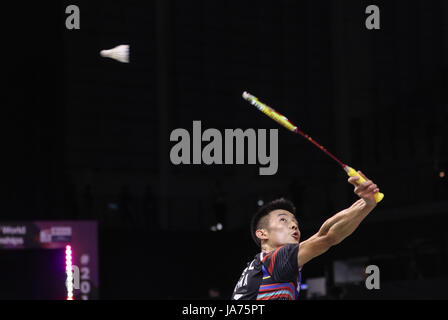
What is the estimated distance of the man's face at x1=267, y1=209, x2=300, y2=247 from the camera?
5785 millimetres

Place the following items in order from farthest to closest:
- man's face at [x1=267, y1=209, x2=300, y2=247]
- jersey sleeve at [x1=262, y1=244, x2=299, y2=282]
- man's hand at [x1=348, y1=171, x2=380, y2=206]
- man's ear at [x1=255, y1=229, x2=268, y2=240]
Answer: man's ear at [x1=255, y1=229, x2=268, y2=240] < man's face at [x1=267, y1=209, x2=300, y2=247] < jersey sleeve at [x1=262, y1=244, x2=299, y2=282] < man's hand at [x1=348, y1=171, x2=380, y2=206]

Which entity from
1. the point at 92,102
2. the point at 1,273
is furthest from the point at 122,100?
the point at 1,273

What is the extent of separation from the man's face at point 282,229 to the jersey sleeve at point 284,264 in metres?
0.16

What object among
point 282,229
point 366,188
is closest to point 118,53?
point 282,229

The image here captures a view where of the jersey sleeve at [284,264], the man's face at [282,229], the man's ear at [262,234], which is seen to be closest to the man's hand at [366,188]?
the jersey sleeve at [284,264]

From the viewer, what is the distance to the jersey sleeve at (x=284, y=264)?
18.0 feet

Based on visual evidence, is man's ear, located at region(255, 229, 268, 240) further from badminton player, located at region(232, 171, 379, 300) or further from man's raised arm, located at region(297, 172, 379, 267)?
man's raised arm, located at region(297, 172, 379, 267)

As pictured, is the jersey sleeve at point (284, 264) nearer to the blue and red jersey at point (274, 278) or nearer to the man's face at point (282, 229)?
the blue and red jersey at point (274, 278)

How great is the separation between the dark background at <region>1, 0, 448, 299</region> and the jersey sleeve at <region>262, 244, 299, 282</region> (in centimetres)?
1084

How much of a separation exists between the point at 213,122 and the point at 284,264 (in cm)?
1926

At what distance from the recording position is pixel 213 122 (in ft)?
81.0

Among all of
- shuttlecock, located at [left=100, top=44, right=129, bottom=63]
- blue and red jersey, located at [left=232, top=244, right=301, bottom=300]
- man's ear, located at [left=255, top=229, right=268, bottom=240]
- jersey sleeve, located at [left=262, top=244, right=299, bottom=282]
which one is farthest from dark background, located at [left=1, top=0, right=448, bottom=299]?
jersey sleeve, located at [left=262, top=244, right=299, bottom=282]
